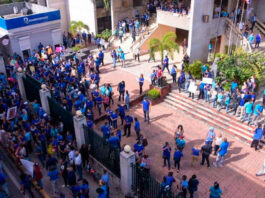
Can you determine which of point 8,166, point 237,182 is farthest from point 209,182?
point 8,166

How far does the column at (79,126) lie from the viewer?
40.7 feet

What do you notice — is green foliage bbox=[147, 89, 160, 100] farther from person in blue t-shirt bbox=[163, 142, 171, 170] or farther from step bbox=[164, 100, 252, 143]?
person in blue t-shirt bbox=[163, 142, 171, 170]

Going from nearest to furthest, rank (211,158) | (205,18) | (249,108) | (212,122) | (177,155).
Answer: (177,155) → (211,158) → (249,108) → (212,122) → (205,18)

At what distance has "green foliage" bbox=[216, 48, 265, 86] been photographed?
16594 millimetres

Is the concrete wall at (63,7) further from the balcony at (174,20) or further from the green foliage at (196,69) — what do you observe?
the green foliage at (196,69)

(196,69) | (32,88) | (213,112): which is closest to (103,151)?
(32,88)

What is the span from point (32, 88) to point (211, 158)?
10.6 m

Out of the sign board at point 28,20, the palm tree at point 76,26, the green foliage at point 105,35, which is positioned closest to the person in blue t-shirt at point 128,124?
the sign board at point 28,20

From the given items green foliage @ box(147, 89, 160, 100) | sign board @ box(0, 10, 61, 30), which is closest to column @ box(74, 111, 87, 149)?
green foliage @ box(147, 89, 160, 100)

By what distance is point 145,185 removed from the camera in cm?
1035

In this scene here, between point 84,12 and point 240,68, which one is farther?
point 84,12

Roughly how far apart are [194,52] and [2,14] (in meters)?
18.9

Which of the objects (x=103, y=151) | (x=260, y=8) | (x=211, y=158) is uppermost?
(x=260, y=8)

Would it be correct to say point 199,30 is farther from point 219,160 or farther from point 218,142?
point 219,160
